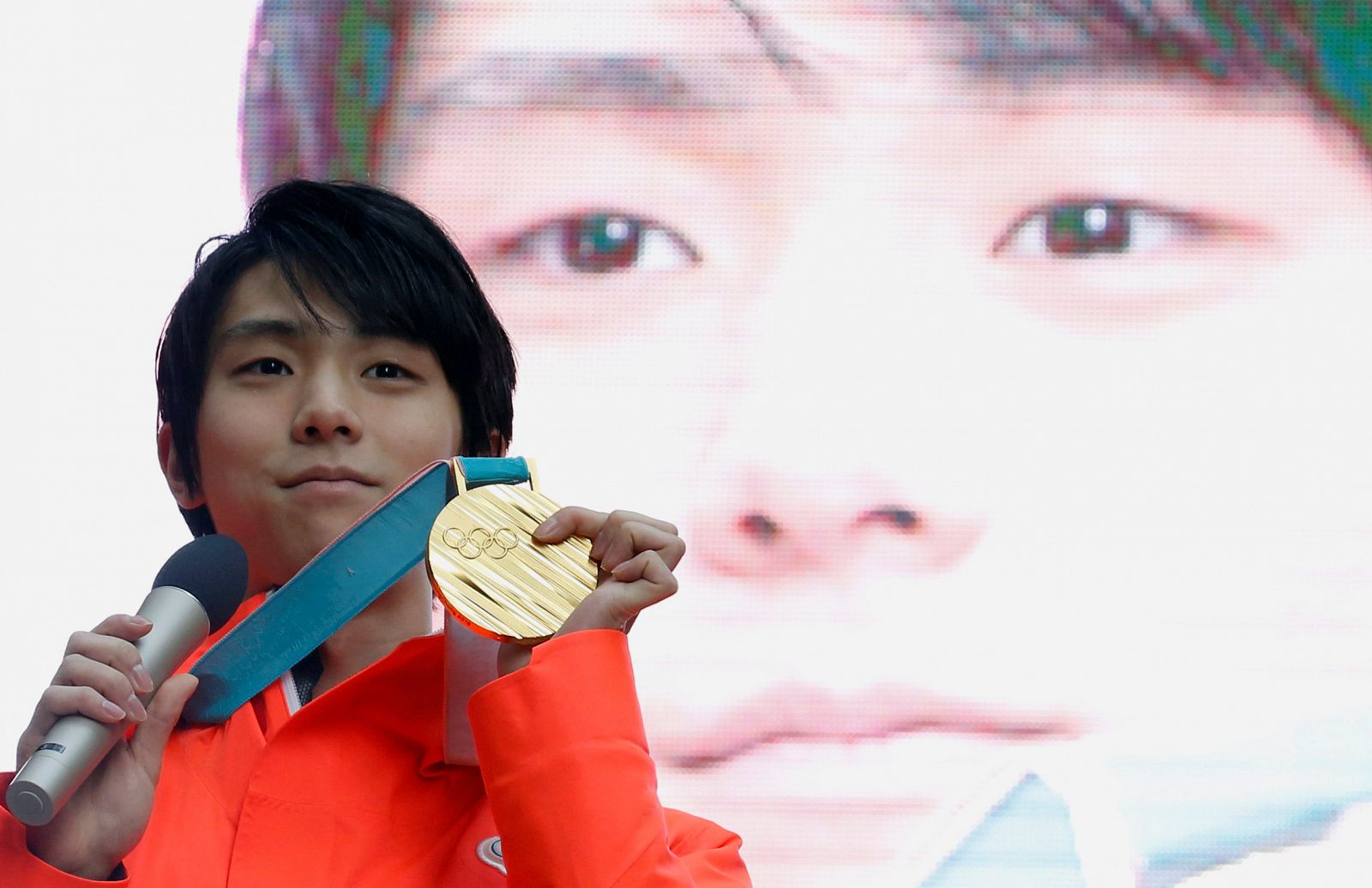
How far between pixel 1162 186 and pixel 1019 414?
12.2 inches

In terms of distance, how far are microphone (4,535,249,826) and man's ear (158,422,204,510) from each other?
129 mm

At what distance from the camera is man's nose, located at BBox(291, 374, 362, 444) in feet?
3.00

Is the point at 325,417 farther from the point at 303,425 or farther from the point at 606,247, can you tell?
the point at 606,247

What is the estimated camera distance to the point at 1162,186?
1.65 metres

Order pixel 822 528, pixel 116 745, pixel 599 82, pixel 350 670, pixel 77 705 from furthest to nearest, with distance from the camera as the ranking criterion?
pixel 599 82
pixel 822 528
pixel 350 670
pixel 116 745
pixel 77 705

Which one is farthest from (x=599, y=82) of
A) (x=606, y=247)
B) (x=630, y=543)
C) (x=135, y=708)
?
(x=135, y=708)

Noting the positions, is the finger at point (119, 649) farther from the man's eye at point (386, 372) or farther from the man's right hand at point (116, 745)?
the man's eye at point (386, 372)

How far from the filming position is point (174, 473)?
1052 millimetres

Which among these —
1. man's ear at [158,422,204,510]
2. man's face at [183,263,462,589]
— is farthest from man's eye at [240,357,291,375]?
man's ear at [158,422,204,510]

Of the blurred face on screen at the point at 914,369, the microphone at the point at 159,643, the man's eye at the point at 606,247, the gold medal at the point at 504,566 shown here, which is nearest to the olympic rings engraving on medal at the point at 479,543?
the gold medal at the point at 504,566

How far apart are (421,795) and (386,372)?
0.27 meters

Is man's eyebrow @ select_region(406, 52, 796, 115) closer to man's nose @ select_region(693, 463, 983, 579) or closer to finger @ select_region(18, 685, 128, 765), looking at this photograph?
man's nose @ select_region(693, 463, 983, 579)

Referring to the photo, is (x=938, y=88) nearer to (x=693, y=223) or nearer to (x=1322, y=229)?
(x=693, y=223)

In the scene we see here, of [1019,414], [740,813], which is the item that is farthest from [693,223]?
[740,813]
